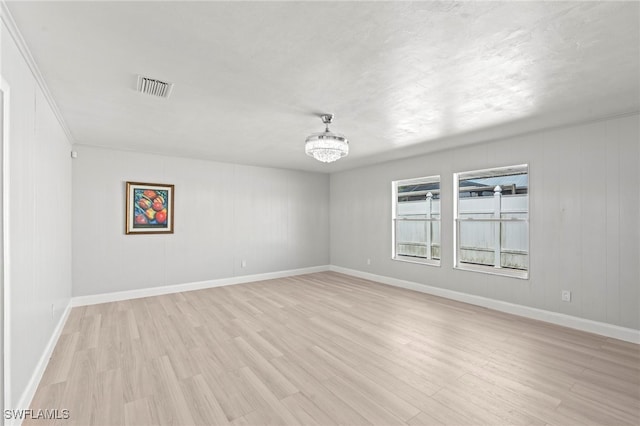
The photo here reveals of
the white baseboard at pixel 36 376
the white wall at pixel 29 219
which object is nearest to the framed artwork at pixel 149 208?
the white wall at pixel 29 219

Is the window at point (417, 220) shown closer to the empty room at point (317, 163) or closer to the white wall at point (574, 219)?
the empty room at point (317, 163)

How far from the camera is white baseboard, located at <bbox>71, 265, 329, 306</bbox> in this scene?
470cm

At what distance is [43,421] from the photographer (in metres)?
1.97

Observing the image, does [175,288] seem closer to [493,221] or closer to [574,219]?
[493,221]

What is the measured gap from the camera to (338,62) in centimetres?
221

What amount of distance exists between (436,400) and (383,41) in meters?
2.64

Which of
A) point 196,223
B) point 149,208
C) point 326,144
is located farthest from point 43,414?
point 196,223

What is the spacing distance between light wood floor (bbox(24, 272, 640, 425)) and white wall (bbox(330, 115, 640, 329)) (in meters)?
0.45

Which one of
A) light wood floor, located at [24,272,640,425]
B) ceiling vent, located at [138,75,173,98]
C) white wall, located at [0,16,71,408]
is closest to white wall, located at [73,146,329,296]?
light wood floor, located at [24,272,640,425]

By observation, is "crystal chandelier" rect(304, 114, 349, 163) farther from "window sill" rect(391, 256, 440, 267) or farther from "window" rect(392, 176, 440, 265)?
"window sill" rect(391, 256, 440, 267)

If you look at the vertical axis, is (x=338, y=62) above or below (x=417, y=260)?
above

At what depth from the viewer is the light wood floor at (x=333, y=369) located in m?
2.06

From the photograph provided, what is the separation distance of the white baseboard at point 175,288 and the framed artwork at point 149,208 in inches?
41.5

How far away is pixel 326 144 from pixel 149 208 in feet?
12.6
